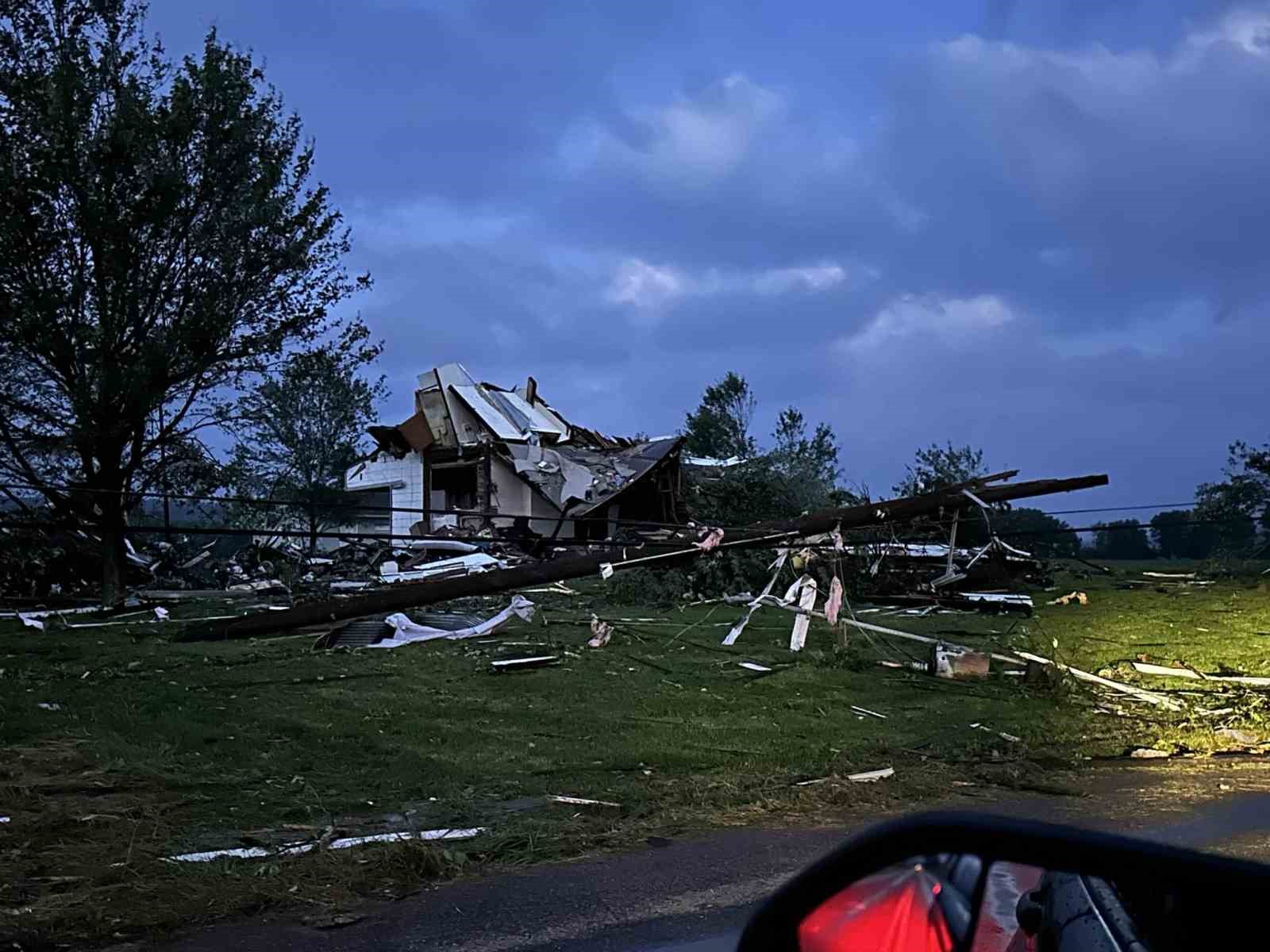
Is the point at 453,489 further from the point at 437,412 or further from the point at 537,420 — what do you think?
the point at 537,420

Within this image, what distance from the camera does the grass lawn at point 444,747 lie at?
4.97 metres

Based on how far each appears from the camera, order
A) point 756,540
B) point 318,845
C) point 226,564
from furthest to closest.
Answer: point 226,564
point 756,540
point 318,845

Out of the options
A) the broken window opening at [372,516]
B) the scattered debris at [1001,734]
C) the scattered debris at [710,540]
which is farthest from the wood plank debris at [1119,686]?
the broken window opening at [372,516]

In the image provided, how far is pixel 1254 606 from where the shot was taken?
69.8ft

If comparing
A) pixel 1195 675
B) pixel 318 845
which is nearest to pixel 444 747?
pixel 318 845

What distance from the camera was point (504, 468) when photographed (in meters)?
35.2

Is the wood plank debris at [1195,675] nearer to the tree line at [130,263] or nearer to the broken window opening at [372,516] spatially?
the tree line at [130,263]

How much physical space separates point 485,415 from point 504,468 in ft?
7.16

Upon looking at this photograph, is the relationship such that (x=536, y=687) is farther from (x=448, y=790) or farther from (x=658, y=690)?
(x=448, y=790)

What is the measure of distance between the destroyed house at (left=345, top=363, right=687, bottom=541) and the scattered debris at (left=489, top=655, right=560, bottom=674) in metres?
18.1

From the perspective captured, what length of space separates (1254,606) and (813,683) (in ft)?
48.2

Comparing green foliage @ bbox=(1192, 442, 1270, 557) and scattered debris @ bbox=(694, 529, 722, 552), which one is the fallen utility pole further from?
green foliage @ bbox=(1192, 442, 1270, 557)

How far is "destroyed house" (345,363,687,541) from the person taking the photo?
108 feet

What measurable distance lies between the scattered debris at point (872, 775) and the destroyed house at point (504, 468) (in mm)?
23946
